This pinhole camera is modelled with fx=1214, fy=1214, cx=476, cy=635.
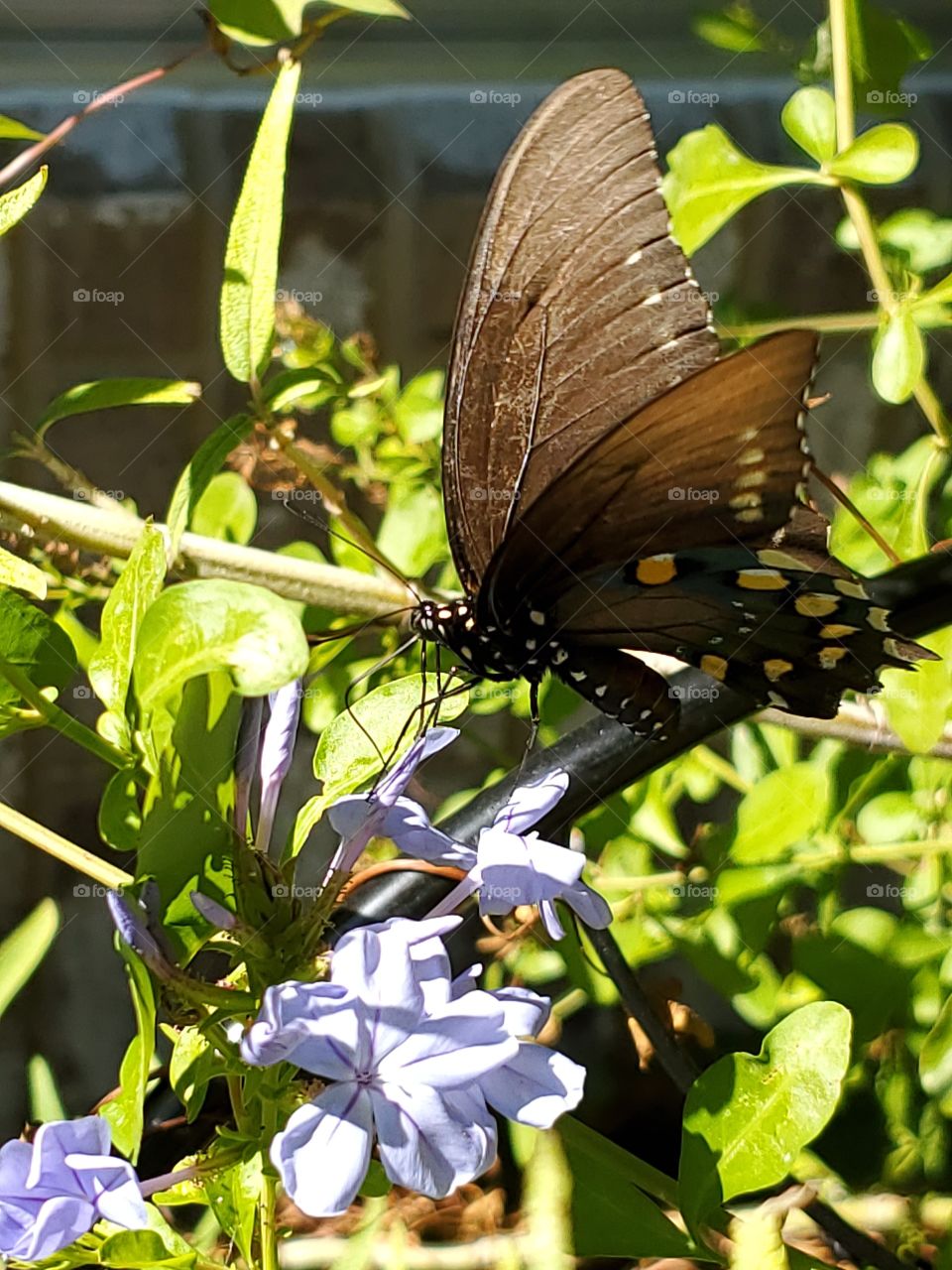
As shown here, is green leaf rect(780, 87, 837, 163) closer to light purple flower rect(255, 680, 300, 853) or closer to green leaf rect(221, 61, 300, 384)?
green leaf rect(221, 61, 300, 384)

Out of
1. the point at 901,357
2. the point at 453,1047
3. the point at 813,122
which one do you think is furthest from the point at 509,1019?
the point at 813,122

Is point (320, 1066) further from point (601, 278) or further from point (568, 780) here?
point (601, 278)

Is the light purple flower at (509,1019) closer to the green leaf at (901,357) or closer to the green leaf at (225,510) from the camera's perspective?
the green leaf at (901,357)

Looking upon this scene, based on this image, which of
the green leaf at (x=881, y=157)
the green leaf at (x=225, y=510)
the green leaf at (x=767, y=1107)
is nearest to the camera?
the green leaf at (x=767, y=1107)

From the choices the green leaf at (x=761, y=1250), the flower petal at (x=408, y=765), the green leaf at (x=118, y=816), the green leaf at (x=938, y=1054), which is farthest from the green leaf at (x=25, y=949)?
the green leaf at (x=938, y=1054)

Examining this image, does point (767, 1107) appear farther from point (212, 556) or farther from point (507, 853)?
point (212, 556)
